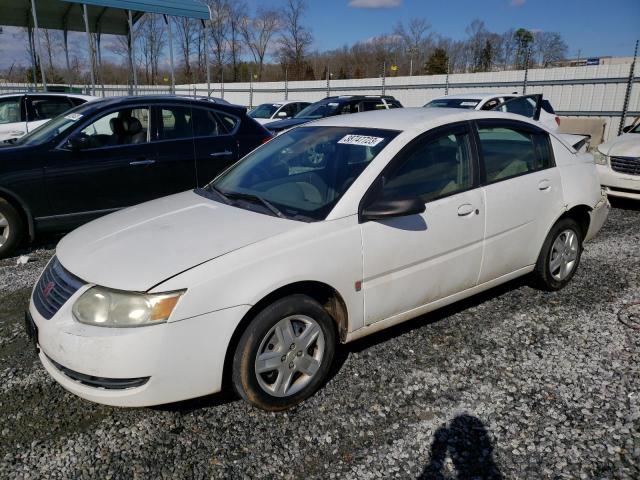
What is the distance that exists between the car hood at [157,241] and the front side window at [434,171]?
2.54 ft

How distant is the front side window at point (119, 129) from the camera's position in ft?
19.2

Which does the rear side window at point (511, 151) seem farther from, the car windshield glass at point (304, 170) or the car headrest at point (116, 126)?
the car headrest at point (116, 126)

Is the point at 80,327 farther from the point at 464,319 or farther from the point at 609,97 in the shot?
the point at 609,97

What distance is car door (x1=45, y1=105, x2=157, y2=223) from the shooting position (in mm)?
5508

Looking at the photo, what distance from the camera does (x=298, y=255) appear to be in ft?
8.93

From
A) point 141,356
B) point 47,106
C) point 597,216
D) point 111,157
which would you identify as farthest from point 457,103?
point 141,356

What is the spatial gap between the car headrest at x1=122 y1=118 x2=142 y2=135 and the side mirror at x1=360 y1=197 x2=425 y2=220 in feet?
13.5

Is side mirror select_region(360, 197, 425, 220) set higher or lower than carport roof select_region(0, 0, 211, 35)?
lower

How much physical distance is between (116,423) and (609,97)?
54.4 ft

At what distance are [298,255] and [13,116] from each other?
31.8ft

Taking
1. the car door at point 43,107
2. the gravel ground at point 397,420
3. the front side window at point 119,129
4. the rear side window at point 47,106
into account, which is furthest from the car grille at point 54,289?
the rear side window at point 47,106

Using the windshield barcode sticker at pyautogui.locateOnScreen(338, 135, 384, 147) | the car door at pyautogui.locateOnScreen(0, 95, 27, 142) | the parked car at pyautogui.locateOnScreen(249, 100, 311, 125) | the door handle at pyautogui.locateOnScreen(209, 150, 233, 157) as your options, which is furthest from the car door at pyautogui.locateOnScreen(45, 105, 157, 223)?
the parked car at pyautogui.locateOnScreen(249, 100, 311, 125)

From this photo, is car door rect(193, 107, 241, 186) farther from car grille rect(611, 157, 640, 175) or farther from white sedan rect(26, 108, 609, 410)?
car grille rect(611, 157, 640, 175)

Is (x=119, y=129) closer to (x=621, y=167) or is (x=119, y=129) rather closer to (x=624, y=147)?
(x=621, y=167)
